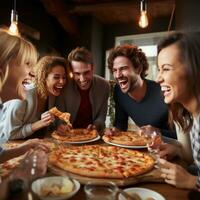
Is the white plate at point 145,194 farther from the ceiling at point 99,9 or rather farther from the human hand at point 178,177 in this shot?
the ceiling at point 99,9

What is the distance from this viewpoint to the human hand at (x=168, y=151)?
1.52m

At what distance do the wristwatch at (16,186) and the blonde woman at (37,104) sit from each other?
0.92m

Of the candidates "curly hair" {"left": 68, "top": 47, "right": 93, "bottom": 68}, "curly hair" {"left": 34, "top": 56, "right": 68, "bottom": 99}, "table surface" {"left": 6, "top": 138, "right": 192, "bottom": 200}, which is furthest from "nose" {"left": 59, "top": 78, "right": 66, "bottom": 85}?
"table surface" {"left": 6, "top": 138, "right": 192, "bottom": 200}

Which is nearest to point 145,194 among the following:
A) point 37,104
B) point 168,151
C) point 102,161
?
point 102,161

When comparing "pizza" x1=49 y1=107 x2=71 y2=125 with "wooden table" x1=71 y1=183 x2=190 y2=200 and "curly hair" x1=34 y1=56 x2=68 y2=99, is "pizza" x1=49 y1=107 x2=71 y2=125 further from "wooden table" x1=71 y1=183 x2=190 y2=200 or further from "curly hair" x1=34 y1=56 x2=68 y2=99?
"wooden table" x1=71 y1=183 x2=190 y2=200

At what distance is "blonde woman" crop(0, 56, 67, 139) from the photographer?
192 centimetres

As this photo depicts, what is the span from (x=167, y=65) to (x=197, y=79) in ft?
0.56

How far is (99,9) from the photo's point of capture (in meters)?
5.55

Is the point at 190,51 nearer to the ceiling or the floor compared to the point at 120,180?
nearer to the ceiling

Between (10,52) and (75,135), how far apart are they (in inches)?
35.9

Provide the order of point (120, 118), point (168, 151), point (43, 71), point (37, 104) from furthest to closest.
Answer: point (120, 118) < point (43, 71) < point (37, 104) < point (168, 151)

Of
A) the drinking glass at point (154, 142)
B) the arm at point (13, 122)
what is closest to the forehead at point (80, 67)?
the arm at point (13, 122)

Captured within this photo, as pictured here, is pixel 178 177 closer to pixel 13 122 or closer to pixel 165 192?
pixel 165 192

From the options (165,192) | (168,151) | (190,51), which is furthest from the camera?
(168,151)
